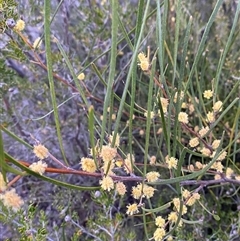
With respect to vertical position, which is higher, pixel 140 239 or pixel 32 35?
pixel 32 35

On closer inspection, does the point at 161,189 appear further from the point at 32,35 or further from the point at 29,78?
the point at 32,35

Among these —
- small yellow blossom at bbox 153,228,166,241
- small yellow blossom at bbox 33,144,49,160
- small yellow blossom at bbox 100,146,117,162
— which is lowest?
small yellow blossom at bbox 153,228,166,241

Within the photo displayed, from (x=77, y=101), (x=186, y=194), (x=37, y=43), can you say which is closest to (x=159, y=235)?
(x=186, y=194)

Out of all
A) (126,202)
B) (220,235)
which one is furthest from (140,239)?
(220,235)

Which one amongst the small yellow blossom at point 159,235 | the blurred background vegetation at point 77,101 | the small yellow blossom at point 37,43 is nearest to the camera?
the small yellow blossom at point 159,235

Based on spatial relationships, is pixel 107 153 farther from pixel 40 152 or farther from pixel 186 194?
pixel 186 194

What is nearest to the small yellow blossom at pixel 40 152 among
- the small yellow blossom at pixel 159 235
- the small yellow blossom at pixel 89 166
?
the small yellow blossom at pixel 89 166

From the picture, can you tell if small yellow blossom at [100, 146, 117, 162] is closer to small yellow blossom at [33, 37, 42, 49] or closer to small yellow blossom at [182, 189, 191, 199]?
small yellow blossom at [182, 189, 191, 199]

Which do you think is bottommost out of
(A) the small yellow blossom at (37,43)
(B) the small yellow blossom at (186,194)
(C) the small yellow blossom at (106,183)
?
(B) the small yellow blossom at (186,194)

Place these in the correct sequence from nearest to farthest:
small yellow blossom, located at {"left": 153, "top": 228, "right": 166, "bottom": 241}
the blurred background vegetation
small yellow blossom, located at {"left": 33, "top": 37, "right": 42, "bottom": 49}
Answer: small yellow blossom, located at {"left": 153, "top": 228, "right": 166, "bottom": 241} < small yellow blossom, located at {"left": 33, "top": 37, "right": 42, "bottom": 49} < the blurred background vegetation

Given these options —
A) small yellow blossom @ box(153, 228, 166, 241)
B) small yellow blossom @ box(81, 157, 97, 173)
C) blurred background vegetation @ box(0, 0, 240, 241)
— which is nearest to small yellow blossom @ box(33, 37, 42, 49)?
blurred background vegetation @ box(0, 0, 240, 241)

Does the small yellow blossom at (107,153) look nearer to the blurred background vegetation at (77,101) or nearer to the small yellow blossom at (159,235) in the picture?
the small yellow blossom at (159,235)
